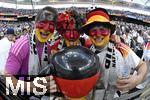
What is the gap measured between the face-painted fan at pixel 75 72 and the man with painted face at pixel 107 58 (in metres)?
0.43

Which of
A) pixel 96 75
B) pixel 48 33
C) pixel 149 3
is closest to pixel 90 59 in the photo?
pixel 96 75

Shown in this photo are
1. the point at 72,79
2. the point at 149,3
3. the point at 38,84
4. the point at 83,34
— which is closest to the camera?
the point at 72,79

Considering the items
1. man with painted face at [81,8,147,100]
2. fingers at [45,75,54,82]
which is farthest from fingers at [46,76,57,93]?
man with painted face at [81,8,147,100]

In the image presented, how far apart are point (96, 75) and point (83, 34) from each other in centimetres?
81

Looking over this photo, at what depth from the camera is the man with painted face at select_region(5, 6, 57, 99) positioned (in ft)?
10.7

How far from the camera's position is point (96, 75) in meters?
2.44

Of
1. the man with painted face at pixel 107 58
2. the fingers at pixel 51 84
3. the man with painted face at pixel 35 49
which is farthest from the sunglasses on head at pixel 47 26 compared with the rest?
the fingers at pixel 51 84

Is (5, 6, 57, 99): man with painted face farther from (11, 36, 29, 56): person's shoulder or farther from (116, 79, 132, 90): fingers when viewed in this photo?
(116, 79, 132, 90): fingers

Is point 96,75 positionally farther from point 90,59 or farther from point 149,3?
point 149,3

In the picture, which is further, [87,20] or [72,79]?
[87,20]

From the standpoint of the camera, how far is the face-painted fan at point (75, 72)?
2.38 meters

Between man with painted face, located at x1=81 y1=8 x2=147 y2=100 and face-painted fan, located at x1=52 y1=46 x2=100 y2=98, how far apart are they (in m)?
0.43

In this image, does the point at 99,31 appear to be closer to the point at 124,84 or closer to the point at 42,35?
the point at 124,84

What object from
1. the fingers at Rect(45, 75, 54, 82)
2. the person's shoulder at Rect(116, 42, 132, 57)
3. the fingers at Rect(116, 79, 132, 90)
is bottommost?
the fingers at Rect(116, 79, 132, 90)
